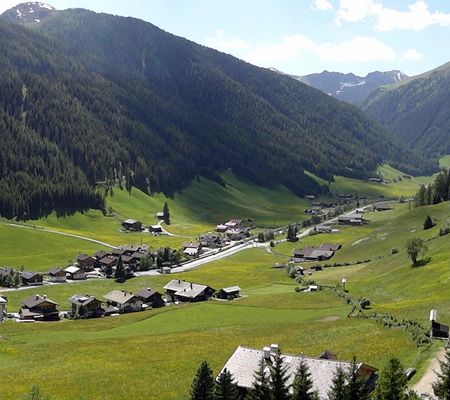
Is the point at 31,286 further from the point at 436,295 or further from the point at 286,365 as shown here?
the point at 286,365

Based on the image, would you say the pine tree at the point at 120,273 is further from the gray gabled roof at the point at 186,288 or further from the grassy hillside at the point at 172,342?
the grassy hillside at the point at 172,342

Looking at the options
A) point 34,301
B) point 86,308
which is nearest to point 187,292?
point 86,308

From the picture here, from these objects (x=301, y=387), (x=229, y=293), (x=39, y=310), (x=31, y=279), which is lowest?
(x=31, y=279)

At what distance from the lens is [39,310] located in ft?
412

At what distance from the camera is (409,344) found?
68625 mm

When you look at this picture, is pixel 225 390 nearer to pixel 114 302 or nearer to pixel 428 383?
pixel 428 383

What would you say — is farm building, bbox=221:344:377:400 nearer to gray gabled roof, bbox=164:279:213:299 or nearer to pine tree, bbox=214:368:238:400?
pine tree, bbox=214:368:238:400

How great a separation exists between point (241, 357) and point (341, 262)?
119477mm

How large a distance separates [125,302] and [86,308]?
9072 mm

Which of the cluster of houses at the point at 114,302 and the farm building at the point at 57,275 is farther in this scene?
the farm building at the point at 57,275

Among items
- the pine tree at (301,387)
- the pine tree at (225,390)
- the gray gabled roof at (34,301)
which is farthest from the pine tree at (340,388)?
the gray gabled roof at (34,301)

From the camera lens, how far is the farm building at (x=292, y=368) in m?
49.7

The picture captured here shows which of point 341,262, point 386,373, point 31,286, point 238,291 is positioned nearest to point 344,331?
point 386,373

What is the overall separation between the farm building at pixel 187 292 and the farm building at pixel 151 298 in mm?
4427
